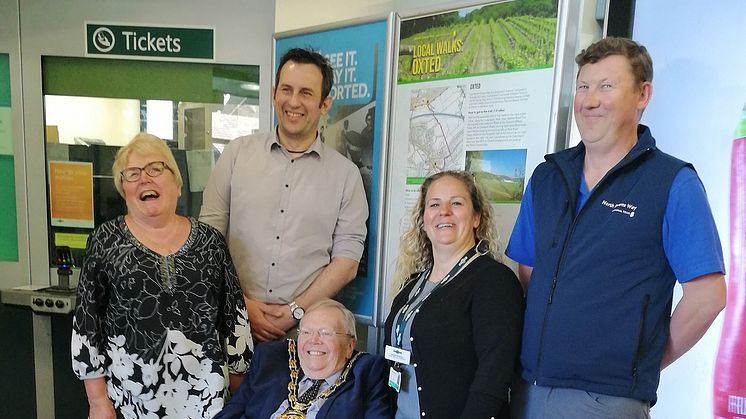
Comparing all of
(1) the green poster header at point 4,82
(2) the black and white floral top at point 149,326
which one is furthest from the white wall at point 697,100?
(1) the green poster header at point 4,82

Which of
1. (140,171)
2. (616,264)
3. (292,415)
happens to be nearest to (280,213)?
(140,171)

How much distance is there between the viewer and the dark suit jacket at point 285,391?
1780mm

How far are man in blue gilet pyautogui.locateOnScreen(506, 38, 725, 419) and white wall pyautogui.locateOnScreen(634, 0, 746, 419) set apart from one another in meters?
0.57

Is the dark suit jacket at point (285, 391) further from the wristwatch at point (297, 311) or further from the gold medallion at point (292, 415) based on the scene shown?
the wristwatch at point (297, 311)

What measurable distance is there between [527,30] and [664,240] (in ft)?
3.38

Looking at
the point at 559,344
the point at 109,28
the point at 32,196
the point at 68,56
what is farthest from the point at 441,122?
the point at 32,196

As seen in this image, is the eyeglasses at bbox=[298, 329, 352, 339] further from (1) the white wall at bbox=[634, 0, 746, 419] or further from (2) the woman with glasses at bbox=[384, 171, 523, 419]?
(1) the white wall at bbox=[634, 0, 746, 419]

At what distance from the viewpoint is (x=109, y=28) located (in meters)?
3.01

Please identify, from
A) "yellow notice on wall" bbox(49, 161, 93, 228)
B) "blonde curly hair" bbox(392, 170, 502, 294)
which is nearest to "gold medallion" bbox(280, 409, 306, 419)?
"blonde curly hair" bbox(392, 170, 502, 294)

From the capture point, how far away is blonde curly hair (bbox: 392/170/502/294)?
5.62 feet

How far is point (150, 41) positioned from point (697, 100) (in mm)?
2833

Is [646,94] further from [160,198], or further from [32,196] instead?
[32,196]

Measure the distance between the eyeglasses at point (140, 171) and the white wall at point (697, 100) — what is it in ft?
6.04

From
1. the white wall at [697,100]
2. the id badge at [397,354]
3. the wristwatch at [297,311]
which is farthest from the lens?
the wristwatch at [297,311]
